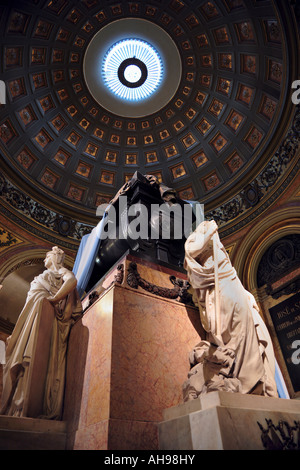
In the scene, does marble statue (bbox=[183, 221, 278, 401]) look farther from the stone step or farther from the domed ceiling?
the domed ceiling

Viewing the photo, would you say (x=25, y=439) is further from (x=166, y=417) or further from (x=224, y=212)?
(x=224, y=212)

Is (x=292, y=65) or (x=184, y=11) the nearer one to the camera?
(x=292, y=65)

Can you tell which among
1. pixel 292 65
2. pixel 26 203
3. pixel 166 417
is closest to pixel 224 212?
pixel 292 65

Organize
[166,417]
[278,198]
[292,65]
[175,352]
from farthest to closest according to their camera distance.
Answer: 1. [278,198]
2. [292,65]
3. [175,352]
4. [166,417]

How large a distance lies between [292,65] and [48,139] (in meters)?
9.87

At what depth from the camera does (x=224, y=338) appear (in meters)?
2.97

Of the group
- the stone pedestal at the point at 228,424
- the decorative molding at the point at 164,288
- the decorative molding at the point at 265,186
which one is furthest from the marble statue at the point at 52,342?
the decorative molding at the point at 265,186

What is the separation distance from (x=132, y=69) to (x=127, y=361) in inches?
559

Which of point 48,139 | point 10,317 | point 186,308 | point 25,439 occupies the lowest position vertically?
point 25,439

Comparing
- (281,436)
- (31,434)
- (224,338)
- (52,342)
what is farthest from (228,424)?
(52,342)

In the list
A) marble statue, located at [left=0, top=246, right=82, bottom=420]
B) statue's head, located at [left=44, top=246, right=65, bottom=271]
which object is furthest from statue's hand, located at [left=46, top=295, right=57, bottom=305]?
statue's head, located at [left=44, top=246, right=65, bottom=271]

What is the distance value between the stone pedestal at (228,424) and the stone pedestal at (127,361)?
322 millimetres

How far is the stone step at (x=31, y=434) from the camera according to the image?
2.58 meters

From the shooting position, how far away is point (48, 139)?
13.9 metres
